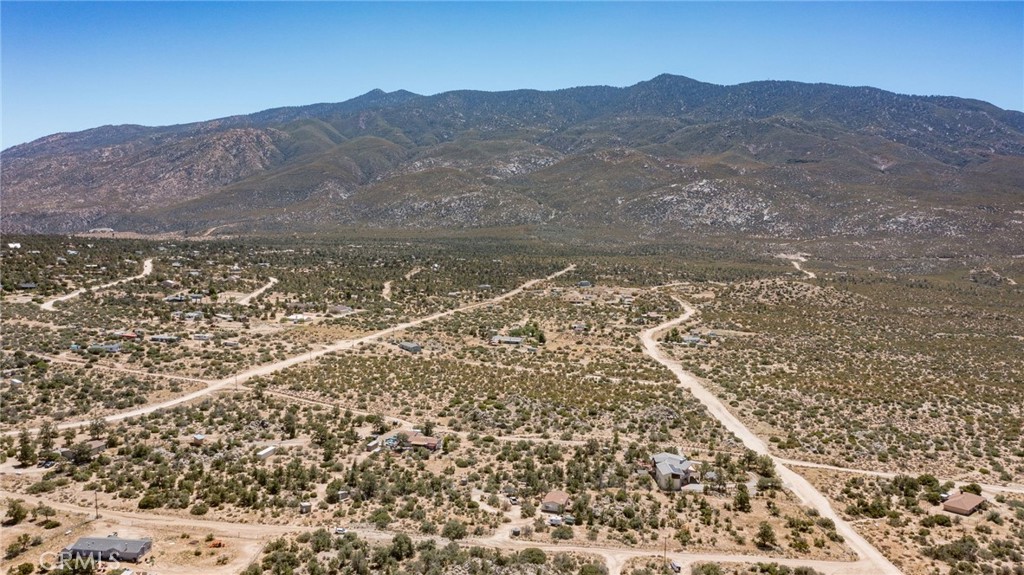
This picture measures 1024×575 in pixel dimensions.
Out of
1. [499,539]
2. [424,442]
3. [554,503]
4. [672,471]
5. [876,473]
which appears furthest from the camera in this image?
[424,442]

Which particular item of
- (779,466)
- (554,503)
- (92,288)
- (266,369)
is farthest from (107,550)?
(92,288)

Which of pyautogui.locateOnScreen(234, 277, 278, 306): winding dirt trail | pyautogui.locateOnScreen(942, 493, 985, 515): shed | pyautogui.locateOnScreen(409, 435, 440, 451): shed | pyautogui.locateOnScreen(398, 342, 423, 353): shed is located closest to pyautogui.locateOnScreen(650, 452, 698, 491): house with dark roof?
pyautogui.locateOnScreen(942, 493, 985, 515): shed

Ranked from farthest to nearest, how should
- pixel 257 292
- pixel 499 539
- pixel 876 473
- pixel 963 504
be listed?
pixel 257 292 → pixel 876 473 → pixel 963 504 → pixel 499 539

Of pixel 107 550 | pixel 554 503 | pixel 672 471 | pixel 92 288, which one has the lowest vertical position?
pixel 554 503

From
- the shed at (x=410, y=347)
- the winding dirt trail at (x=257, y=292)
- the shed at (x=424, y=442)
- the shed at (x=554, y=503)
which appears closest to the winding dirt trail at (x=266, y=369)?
the shed at (x=410, y=347)

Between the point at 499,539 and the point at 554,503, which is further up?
the point at 554,503

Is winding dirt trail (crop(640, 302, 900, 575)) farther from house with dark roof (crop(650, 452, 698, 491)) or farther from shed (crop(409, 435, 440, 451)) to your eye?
shed (crop(409, 435, 440, 451))

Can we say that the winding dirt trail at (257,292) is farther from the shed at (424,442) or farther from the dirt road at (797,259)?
the dirt road at (797,259)

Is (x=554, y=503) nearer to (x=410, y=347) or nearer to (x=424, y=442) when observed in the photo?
(x=424, y=442)
